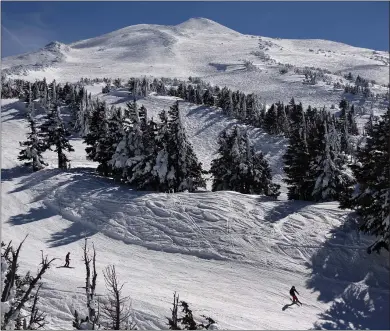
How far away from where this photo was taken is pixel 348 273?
32.3m

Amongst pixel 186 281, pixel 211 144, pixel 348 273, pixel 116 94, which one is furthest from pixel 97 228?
pixel 116 94

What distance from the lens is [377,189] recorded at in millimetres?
31234

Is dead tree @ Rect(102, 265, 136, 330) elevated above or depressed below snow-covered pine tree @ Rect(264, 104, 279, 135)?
below

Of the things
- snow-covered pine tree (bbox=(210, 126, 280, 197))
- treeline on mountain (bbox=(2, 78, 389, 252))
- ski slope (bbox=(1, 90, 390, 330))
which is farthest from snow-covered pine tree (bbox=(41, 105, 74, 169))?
snow-covered pine tree (bbox=(210, 126, 280, 197))

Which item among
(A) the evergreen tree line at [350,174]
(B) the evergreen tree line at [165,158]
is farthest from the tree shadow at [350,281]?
(B) the evergreen tree line at [165,158]

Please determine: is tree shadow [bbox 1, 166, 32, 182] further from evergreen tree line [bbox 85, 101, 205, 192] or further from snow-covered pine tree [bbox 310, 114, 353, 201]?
snow-covered pine tree [bbox 310, 114, 353, 201]

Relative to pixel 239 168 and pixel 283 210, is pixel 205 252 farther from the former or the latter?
pixel 239 168

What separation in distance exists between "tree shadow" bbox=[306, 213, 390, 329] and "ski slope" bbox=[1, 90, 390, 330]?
0.07 meters

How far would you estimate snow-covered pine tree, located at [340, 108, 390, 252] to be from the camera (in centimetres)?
2933

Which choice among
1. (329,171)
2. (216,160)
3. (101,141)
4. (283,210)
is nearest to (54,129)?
(101,141)

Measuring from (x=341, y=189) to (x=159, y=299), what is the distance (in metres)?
24.7

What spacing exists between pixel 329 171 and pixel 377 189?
11.2m

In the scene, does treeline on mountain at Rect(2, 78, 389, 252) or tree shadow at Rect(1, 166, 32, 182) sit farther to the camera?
tree shadow at Rect(1, 166, 32, 182)

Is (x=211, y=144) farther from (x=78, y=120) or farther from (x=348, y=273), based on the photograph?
(x=348, y=273)
